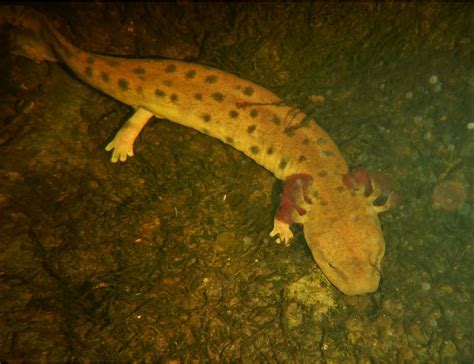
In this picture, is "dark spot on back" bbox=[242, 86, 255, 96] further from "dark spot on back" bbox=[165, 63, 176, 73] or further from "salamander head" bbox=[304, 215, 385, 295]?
"salamander head" bbox=[304, 215, 385, 295]

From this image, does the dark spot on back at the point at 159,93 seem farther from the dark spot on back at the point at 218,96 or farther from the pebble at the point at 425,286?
the pebble at the point at 425,286

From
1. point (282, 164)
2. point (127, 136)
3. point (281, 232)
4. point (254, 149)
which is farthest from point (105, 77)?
point (281, 232)

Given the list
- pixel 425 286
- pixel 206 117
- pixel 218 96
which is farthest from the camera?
pixel 206 117

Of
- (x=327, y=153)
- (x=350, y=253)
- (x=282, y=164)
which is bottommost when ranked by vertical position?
(x=350, y=253)

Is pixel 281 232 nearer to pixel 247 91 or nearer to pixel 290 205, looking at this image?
pixel 290 205

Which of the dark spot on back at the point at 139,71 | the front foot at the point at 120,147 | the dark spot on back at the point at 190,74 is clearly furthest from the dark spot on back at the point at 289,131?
the front foot at the point at 120,147

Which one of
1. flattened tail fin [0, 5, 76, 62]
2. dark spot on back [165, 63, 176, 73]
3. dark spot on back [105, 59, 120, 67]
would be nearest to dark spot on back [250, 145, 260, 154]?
dark spot on back [165, 63, 176, 73]

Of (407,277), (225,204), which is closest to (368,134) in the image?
(407,277)

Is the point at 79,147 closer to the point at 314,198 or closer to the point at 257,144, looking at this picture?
the point at 257,144
